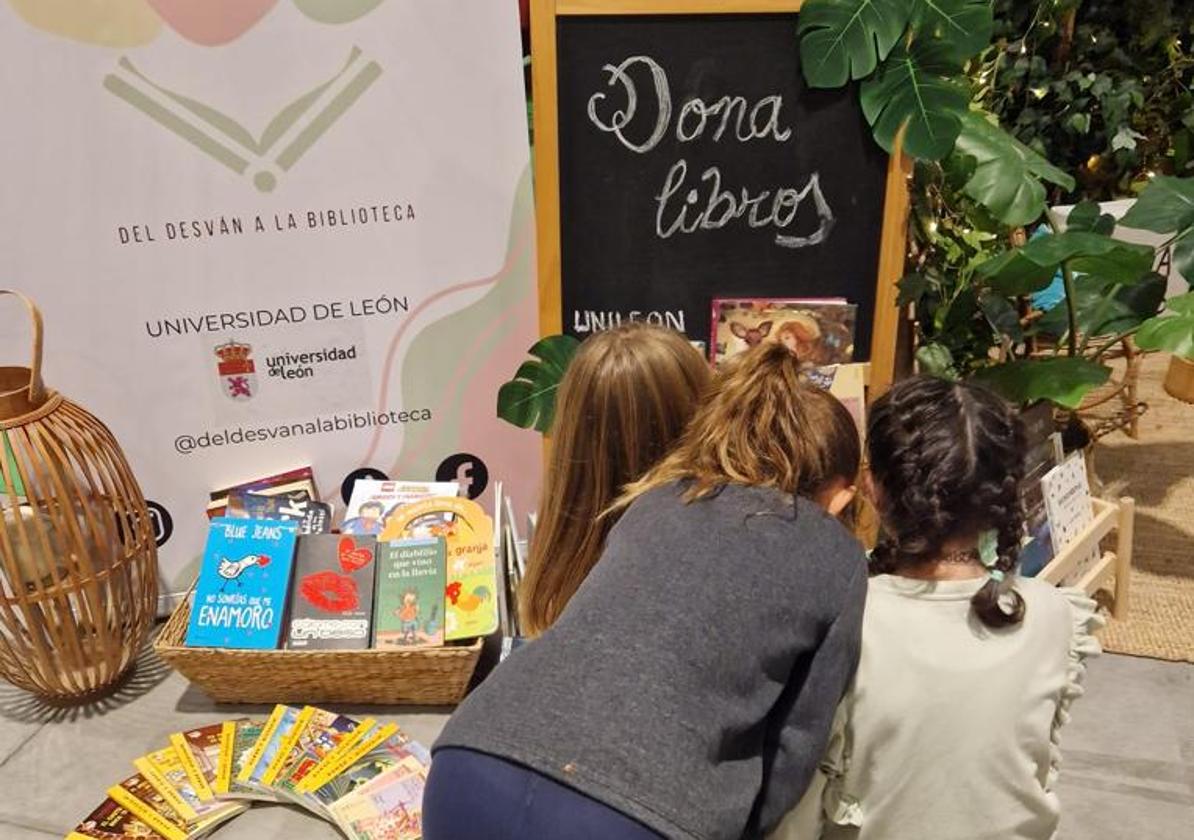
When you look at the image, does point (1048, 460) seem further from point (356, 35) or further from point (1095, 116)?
point (1095, 116)

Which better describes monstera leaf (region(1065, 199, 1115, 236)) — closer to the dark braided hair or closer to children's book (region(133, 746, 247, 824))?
the dark braided hair

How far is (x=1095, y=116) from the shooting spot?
4.23 metres

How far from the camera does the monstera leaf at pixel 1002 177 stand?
2264 mm

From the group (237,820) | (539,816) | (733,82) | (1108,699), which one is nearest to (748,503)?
(539,816)

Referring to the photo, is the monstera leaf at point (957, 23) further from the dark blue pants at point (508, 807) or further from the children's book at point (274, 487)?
the children's book at point (274, 487)

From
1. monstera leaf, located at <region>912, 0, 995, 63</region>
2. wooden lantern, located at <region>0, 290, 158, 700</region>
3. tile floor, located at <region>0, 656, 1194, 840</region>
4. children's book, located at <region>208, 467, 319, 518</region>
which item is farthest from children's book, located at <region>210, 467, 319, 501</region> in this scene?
monstera leaf, located at <region>912, 0, 995, 63</region>

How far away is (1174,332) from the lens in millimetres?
2154

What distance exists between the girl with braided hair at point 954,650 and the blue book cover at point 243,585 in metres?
1.37

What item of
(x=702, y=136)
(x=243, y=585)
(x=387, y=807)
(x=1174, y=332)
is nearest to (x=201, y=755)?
(x=243, y=585)

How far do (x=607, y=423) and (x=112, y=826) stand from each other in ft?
4.54

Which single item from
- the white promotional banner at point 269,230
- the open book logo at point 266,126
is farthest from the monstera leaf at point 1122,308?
the open book logo at point 266,126

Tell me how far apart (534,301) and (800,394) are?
1201 mm

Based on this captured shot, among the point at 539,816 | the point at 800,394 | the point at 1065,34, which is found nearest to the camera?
the point at 539,816

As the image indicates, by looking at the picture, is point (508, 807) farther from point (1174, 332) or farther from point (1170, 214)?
point (1170, 214)
